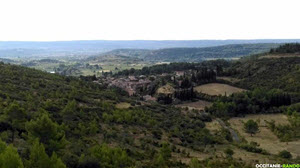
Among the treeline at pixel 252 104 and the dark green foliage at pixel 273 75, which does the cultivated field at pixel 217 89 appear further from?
the treeline at pixel 252 104

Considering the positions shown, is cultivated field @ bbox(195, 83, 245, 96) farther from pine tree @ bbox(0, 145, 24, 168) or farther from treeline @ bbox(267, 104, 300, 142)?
pine tree @ bbox(0, 145, 24, 168)

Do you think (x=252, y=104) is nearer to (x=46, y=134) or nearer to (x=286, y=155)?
(x=286, y=155)

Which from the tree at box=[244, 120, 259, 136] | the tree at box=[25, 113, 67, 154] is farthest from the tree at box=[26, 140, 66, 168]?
the tree at box=[244, 120, 259, 136]

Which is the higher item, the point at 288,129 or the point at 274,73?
the point at 274,73

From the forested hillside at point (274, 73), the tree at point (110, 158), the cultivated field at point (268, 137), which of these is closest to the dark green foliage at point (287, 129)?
the cultivated field at point (268, 137)

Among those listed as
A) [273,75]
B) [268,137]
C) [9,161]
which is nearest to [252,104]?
[268,137]

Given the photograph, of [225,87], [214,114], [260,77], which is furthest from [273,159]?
[260,77]
